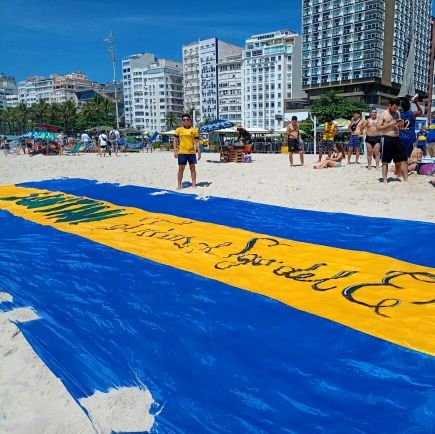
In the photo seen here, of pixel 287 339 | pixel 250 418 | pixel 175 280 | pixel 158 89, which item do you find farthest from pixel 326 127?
pixel 158 89

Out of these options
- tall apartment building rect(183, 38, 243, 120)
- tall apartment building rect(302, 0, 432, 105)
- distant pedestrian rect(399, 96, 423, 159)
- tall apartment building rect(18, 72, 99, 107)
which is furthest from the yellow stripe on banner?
tall apartment building rect(18, 72, 99, 107)

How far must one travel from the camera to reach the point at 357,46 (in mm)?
69000

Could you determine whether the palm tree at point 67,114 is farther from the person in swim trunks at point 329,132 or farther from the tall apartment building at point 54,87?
the person in swim trunks at point 329,132

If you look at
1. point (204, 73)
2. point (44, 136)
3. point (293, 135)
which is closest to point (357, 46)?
point (204, 73)

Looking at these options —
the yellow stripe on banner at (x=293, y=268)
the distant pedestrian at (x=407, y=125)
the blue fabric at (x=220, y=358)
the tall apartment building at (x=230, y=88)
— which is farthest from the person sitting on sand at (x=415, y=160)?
the tall apartment building at (x=230, y=88)

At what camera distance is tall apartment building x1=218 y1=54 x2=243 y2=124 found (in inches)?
3787

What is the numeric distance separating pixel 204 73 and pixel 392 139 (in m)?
104

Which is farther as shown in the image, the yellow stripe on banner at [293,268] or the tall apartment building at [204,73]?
the tall apartment building at [204,73]

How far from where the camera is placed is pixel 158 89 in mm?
108812

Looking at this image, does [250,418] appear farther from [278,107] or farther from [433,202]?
[278,107]

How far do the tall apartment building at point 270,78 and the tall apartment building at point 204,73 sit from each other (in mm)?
11116

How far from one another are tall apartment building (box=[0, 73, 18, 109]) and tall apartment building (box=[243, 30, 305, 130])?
112 metres

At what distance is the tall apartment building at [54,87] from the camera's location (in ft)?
440

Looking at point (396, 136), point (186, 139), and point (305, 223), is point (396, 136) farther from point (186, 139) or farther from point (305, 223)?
point (186, 139)
